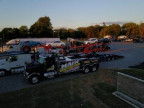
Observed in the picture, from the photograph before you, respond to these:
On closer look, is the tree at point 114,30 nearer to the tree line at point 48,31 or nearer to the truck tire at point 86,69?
the tree line at point 48,31

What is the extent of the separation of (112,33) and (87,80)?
64.2 m

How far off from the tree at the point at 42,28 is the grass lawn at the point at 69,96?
48.2 m

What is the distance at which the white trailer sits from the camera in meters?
11.4

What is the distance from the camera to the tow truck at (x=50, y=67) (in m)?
9.26

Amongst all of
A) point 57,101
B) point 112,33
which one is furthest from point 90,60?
point 112,33

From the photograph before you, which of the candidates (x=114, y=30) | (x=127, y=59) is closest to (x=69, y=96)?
(x=127, y=59)

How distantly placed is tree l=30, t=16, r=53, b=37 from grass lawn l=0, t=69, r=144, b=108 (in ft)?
158

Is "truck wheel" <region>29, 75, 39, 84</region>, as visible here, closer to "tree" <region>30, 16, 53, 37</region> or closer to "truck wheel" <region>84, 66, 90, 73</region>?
"truck wheel" <region>84, 66, 90, 73</region>

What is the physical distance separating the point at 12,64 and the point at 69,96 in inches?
283

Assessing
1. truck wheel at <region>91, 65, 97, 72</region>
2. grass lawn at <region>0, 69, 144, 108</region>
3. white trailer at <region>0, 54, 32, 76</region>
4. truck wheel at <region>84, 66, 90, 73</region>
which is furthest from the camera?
truck wheel at <region>91, 65, 97, 72</region>

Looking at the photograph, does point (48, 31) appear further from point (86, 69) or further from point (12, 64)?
point (86, 69)

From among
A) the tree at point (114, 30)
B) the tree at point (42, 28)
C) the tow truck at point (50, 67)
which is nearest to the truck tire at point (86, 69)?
the tow truck at point (50, 67)

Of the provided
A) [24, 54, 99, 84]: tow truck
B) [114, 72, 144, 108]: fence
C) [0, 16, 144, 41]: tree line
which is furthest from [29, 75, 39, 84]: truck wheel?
[0, 16, 144, 41]: tree line

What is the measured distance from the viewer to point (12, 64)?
11609 mm
